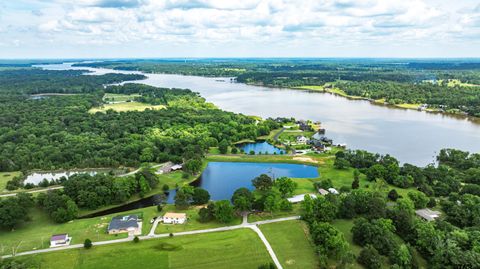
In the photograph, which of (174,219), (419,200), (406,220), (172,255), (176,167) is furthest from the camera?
(176,167)

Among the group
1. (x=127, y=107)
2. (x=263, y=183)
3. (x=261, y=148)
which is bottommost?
(x=261, y=148)

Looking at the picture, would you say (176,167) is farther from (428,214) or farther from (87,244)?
(428,214)

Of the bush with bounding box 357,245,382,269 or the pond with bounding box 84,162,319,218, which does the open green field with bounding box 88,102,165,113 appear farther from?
the bush with bounding box 357,245,382,269

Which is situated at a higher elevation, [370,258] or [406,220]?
[406,220]

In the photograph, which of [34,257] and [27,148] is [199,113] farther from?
[34,257]

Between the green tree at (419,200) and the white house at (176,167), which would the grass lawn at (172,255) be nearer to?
the green tree at (419,200)

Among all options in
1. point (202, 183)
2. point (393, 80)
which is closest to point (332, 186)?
point (202, 183)

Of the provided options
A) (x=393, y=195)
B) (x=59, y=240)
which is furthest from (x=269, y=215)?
(x=59, y=240)
